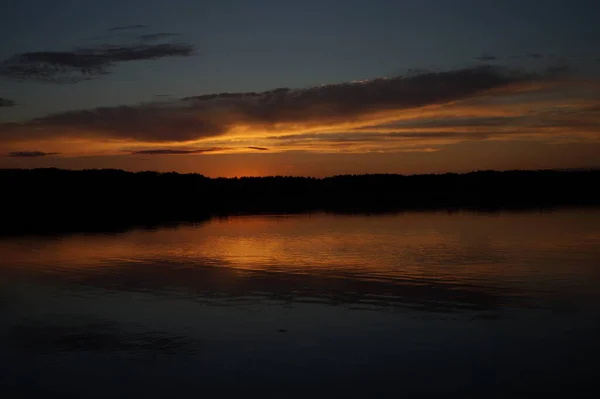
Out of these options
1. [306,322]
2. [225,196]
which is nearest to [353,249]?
[306,322]

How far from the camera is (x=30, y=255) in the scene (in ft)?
94.3

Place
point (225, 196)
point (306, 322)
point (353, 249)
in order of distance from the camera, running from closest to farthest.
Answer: point (306, 322) → point (353, 249) → point (225, 196)

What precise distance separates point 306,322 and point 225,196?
279 ft


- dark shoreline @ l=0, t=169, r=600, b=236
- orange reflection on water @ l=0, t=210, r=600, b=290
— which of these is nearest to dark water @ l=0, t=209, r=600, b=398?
orange reflection on water @ l=0, t=210, r=600, b=290

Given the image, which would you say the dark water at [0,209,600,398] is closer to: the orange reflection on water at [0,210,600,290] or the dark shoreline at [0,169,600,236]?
the orange reflection on water at [0,210,600,290]

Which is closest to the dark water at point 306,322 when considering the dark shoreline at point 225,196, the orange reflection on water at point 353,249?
the orange reflection on water at point 353,249

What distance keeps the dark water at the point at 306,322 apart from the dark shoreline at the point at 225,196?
22.0 metres

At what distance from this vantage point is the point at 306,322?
47.9 feet

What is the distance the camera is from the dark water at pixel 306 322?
35.5 ft

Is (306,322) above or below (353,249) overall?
below

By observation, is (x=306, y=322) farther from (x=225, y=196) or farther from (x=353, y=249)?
(x=225, y=196)

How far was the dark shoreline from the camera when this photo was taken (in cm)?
5656

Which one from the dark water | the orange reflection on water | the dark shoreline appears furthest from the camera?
the dark shoreline

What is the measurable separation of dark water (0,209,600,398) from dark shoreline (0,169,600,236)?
72.1ft
